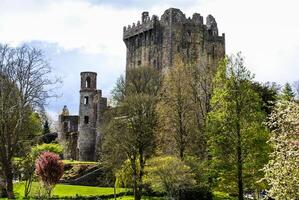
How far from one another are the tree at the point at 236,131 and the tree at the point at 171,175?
9.83 feet

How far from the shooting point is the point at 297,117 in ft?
68.9

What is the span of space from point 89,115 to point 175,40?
17444mm

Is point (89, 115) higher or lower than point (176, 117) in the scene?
higher

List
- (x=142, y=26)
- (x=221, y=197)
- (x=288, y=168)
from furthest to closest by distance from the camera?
(x=142, y=26) < (x=221, y=197) < (x=288, y=168)

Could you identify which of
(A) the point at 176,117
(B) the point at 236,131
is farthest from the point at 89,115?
(B) the point at 236,131

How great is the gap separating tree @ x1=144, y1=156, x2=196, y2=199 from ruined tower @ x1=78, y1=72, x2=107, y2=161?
32737mm

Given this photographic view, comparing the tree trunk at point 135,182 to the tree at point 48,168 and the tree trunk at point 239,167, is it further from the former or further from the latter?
the tree at point 48,168

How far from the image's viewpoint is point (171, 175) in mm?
39656

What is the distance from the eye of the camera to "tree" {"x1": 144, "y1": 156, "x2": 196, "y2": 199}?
3962 cm

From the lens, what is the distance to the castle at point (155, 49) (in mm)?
66625

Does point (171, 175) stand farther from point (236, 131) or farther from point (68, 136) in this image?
point (68, 136)

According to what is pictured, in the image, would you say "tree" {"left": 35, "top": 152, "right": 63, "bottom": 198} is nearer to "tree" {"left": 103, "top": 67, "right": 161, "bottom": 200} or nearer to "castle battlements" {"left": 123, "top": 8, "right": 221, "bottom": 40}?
"tree" {"left": 103, "top": 67, "right": 161, "bottom": 200}

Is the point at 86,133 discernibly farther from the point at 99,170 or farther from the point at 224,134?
the point at 224,134

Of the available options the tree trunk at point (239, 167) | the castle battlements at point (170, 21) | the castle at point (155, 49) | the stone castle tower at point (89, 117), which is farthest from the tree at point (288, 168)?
the stone castle tower at point (89, 117)
